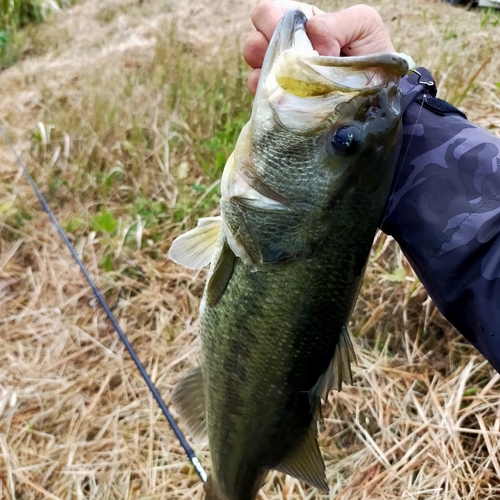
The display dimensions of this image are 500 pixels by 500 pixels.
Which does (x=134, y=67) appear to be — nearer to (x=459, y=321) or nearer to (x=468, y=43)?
(x=468, y=43)

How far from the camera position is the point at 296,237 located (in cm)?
141

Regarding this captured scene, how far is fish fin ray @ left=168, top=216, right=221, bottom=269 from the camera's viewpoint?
5.75 ft

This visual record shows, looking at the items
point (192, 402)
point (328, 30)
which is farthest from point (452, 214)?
point (192, 402)

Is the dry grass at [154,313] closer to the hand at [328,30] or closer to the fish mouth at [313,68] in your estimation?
the hand at [328,30]

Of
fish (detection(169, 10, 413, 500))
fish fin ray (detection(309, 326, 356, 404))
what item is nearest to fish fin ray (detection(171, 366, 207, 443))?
fish (detection(169, 10, 413, 500))

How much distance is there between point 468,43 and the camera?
4.57 m

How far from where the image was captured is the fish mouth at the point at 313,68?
1.22 metres

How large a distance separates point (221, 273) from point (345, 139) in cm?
58

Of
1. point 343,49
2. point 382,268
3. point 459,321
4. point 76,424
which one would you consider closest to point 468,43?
point 382,268

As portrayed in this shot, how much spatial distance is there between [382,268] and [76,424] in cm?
216

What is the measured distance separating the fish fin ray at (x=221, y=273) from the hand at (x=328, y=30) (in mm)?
712

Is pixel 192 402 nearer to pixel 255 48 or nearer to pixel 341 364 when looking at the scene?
pixel 341 364

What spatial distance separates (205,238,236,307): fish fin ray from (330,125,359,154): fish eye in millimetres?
469

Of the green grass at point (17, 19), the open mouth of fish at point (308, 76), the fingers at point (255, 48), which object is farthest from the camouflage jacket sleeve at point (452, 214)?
the green grass at point (17, 19)
